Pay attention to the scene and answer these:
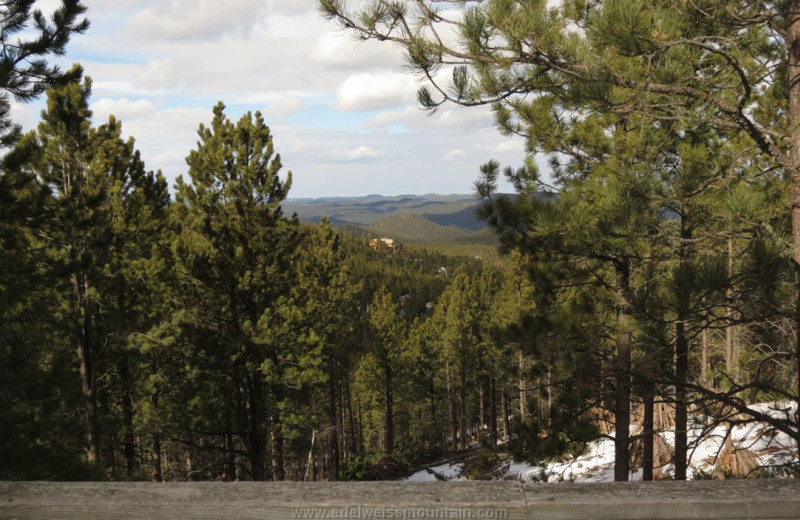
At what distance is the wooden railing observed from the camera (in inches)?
59.9

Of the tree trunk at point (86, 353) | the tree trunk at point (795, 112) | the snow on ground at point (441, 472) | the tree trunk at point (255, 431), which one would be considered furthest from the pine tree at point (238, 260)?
the tree trunk at point (795, 112)

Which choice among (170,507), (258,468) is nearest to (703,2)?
(170,507)

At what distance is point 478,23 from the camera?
3.92 metres

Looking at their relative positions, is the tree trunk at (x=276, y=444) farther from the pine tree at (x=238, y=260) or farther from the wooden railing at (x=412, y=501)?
the wooden railing at (x=412, y=501)

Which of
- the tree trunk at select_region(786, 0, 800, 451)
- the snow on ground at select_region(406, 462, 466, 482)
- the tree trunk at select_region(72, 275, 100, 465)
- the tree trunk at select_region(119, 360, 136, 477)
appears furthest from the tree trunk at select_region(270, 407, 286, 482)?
the tree trunk at select_region(786, 0, 800, 451)

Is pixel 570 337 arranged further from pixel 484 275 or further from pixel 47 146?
pixel 484 275

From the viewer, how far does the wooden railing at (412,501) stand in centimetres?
152

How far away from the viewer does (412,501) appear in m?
1.56

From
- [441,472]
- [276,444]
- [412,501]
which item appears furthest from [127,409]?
[412,501]

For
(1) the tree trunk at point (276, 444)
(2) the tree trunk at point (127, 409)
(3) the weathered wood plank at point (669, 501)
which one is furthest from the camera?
(2) the tree trunk at point (127, 409)

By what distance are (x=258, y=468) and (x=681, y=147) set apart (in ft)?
35.4

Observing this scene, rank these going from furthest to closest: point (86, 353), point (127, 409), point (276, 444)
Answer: point (276, 444), point (127, 409), point (86, 353)

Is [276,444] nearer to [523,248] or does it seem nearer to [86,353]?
[86,353]

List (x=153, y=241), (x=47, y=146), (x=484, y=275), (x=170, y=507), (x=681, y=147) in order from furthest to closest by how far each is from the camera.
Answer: (x=484, y=275), (x=153, y=241), (x=47, y=146), (x=681, y=147), (x=170, y=507)
